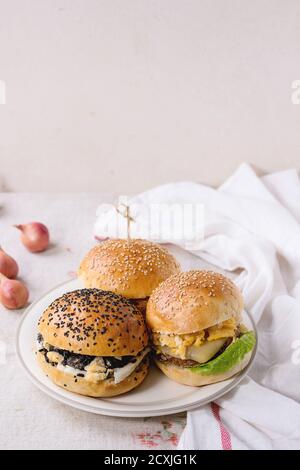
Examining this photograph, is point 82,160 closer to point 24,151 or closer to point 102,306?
point 24,151

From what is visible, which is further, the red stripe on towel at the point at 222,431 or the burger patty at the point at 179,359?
the burger patty at the point at 179,359

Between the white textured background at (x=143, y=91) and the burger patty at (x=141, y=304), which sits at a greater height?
the white textured background at (x=143, y=91)

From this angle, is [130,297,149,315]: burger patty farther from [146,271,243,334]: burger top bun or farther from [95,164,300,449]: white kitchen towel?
[95,164,300,449]: white kitchen towel

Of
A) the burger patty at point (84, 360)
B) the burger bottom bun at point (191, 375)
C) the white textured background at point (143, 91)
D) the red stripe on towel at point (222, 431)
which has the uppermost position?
the white textured background at point (143, 91)

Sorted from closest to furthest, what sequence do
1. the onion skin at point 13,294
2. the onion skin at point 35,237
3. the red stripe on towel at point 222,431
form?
the red stripe on towel at point 222,431 → the onion skin at point 13,294 → the onion skin at point 35,237

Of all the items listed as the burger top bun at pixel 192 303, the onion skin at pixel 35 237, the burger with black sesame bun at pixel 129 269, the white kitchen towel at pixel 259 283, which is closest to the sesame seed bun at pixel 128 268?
the burger with black sesame bun at pixel 129 269

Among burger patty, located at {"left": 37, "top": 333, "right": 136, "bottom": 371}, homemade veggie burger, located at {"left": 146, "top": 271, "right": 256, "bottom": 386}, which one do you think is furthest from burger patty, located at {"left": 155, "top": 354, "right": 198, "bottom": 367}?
burger patty, located at {"left": 37, "top": 333, "right": 136, "bottom": 371}

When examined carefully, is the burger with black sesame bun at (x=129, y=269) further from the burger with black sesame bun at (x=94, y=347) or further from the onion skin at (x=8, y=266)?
the onion skin at (x=8, y=266)

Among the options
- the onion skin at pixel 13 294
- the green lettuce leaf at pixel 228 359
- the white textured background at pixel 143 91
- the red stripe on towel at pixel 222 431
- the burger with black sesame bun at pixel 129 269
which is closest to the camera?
the red stripe on towel at pixel 222 431

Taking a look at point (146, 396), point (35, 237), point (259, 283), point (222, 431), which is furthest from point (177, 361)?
point (35, 237)
